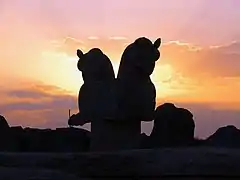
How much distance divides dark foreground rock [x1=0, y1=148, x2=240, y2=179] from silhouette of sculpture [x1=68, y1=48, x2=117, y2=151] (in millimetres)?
3695

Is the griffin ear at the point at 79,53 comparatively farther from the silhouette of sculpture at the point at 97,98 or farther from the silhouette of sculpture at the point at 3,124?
the silhouette of sculpture at the point at 3,124

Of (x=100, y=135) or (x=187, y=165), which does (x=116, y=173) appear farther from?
(x=100, y=135)

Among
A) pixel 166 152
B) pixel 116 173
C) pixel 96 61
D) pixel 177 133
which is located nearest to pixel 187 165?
pixel 166 152

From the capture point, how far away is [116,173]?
4406 millimetres

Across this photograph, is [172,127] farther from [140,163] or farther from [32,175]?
[32,175]

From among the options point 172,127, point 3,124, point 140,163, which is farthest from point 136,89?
point 140,163

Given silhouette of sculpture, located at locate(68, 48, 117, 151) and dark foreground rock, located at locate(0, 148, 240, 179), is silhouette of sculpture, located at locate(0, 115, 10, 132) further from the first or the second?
dark foreground rock, located at locate(0, 148, 240, 179)

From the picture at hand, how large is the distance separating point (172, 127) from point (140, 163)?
118 inches

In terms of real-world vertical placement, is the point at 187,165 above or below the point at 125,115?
below

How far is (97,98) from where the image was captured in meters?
8.55

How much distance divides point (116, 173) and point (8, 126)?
5320mm

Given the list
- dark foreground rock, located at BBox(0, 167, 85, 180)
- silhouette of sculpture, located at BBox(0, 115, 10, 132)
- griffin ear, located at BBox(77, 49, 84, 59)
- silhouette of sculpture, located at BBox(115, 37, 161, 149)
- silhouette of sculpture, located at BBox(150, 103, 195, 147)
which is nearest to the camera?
dark foreground rock, located at BBox(0, 167, 85, 180)

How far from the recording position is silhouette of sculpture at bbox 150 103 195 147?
23.9 feet

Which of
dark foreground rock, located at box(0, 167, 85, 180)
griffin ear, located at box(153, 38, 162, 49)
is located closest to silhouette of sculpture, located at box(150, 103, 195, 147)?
griffin ear, located at box(153, 38, 162, 49)
